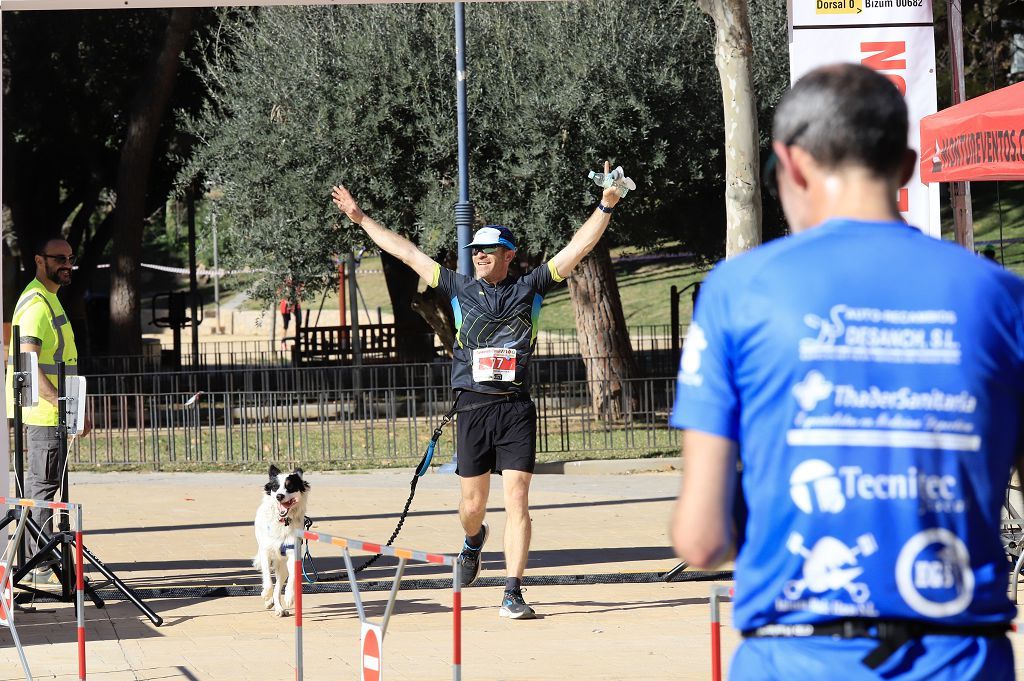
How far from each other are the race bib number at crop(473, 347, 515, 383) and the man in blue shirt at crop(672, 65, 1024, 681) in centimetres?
552

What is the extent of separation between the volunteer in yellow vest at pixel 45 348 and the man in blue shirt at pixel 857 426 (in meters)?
7.14

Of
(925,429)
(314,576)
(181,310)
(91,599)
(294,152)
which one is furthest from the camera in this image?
(181,310)

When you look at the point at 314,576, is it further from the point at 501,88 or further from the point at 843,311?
the point at 501,88

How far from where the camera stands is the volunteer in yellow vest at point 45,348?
8.73m

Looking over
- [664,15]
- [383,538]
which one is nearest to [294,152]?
[664,15]

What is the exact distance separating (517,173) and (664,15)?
294 centimetres

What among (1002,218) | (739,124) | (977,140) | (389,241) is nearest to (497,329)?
(389,241)

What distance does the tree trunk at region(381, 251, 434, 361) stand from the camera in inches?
1078

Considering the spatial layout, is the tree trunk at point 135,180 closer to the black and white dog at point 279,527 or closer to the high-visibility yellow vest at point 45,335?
the high-visibility yellow vest at point 45,335

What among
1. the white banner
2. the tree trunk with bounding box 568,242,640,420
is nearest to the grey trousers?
the white banner

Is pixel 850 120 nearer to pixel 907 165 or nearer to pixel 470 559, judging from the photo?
pixel 907 165

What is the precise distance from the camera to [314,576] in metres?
9.09

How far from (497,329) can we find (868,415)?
18.6ft

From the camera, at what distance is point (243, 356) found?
35.9 m
